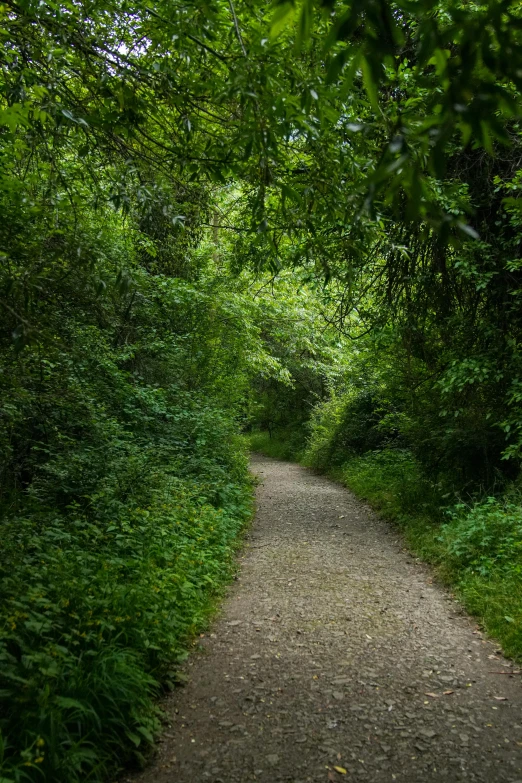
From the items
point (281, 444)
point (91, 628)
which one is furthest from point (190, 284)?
point (281, 444)

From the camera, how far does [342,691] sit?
3.96 meters

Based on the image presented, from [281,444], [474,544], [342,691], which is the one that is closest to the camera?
[342,691]

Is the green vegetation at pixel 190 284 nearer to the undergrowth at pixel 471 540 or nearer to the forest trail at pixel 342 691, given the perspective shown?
the undergrowth at pixel 471 540

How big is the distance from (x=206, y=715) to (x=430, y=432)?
6.52 metres

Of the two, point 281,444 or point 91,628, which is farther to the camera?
point 281,444

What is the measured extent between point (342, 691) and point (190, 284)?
8.91 m

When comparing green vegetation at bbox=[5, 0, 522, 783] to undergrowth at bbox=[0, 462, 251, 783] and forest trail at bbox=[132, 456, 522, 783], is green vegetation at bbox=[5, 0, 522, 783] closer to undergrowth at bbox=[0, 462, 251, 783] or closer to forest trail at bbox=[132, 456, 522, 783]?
undergrowth at bbox=[0, 462, 251, 783]

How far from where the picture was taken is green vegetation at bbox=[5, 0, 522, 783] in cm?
266

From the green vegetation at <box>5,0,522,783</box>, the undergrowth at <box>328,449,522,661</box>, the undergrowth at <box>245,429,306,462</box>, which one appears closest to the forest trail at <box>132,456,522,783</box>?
the undergrowth at <box>328,449,522,661</box>

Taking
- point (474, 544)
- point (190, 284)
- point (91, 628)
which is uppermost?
point (190, 284)

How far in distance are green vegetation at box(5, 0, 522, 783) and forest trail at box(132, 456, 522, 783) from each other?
1.09ft

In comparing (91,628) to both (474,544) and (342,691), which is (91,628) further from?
(474,544)

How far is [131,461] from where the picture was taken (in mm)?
7043

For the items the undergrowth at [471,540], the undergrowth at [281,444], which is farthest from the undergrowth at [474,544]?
the undergrowth at [281,444]
